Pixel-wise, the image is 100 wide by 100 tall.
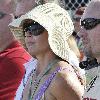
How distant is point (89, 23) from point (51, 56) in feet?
1.71

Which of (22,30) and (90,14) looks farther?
(22,30)

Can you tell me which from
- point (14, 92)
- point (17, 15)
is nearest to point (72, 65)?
point (14, 92)

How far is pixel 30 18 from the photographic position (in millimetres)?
3883

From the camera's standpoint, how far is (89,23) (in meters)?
3.40

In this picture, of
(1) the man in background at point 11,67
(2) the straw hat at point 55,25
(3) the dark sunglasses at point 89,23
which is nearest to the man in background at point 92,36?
(3) the dark sunglasses at point 89,23

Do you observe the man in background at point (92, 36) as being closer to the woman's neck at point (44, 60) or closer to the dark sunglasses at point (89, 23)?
the dark sunglasses at point (89, 23)

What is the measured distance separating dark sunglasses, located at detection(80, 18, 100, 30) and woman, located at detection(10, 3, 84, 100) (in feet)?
1.21

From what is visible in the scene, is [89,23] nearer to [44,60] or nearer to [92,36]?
[92,36]

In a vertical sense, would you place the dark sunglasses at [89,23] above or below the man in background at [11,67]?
above

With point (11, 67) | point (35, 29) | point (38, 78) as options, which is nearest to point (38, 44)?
point (35, 29)

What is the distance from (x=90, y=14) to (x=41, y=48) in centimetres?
57

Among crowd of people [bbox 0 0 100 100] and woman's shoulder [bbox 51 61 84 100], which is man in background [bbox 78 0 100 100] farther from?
woman's shoulder [bbox 51 61 84 100]

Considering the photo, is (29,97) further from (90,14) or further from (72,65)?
(90,14)

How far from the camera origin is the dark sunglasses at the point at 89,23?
338 centimetres
